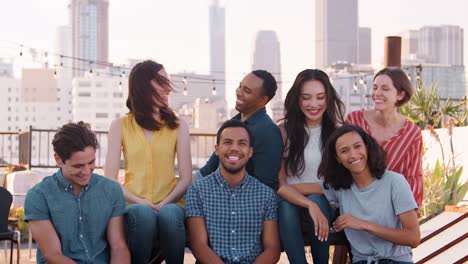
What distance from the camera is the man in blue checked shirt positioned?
378cm

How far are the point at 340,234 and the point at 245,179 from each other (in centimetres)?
54

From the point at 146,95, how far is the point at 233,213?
29.2 inches

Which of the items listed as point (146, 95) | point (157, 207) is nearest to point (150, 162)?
point (157, 207)

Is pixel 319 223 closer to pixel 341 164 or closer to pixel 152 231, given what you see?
pixel 341 164

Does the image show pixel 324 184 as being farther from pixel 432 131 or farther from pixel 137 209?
pixel 432 131

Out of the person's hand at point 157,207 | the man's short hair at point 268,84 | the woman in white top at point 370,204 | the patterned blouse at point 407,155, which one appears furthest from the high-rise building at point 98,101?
the woman in white top at point 370,204

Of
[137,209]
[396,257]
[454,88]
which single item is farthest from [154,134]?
[454,88]

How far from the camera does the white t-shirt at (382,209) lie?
12.0ft

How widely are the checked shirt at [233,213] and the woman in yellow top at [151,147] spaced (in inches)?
4.4

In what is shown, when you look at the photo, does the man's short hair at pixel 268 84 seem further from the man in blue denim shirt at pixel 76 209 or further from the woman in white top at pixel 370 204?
the man in blue denim shirt at pixel 76 209

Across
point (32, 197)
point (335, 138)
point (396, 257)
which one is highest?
point (335, 138)

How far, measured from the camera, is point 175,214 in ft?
12.3

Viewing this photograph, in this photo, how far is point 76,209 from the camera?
355 centimetres

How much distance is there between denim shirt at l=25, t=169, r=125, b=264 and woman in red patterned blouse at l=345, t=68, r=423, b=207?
4.29 ft
